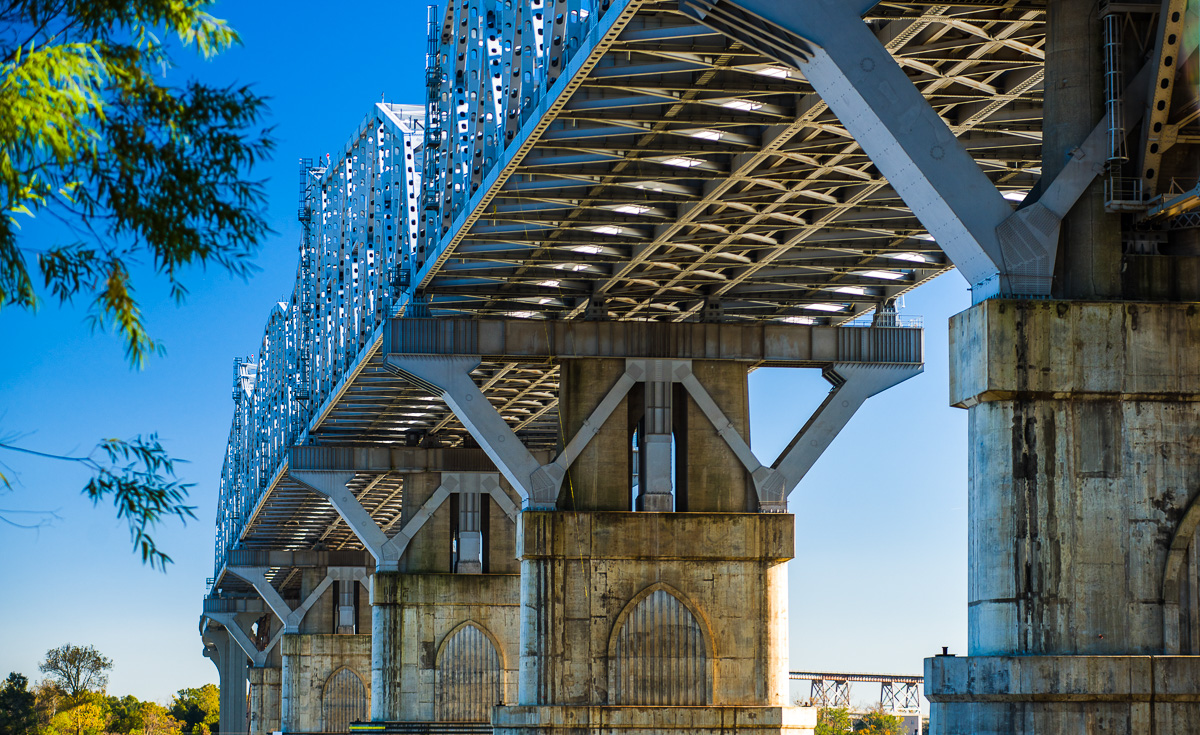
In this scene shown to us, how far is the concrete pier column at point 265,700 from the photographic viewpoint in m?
159

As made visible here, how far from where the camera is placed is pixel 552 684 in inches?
2040

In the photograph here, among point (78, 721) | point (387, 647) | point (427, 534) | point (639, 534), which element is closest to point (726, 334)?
point (639, 534)

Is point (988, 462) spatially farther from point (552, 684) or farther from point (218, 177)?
point (552, 684)

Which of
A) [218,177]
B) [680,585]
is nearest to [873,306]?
[680,585]

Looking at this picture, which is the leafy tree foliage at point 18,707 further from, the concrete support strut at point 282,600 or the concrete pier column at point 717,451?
the concrete pier column at point 717,451

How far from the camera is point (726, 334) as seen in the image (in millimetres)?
54531

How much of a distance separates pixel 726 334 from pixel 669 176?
47.4ft

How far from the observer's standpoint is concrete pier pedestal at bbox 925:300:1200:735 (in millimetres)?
22484

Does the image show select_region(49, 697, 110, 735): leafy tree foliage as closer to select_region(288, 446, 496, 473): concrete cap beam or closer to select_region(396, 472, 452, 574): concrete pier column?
select_region(288, 446, 496, 473): concrete cap beam

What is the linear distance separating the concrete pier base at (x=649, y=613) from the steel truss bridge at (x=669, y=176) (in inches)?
265

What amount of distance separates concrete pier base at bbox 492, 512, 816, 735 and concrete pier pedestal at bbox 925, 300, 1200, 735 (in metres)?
28.9

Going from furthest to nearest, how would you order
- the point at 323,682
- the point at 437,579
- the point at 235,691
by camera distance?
the point at 235,691, the point at 323,682, the point at 437,579

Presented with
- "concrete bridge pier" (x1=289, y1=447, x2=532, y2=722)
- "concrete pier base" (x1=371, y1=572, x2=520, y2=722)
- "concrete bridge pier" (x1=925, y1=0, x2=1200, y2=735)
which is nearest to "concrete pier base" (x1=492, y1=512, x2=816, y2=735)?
"concrete pier base" (x1=371, y1=572, x2=520, y2=722)

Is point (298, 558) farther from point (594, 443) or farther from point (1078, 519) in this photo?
point (1078, 519)
